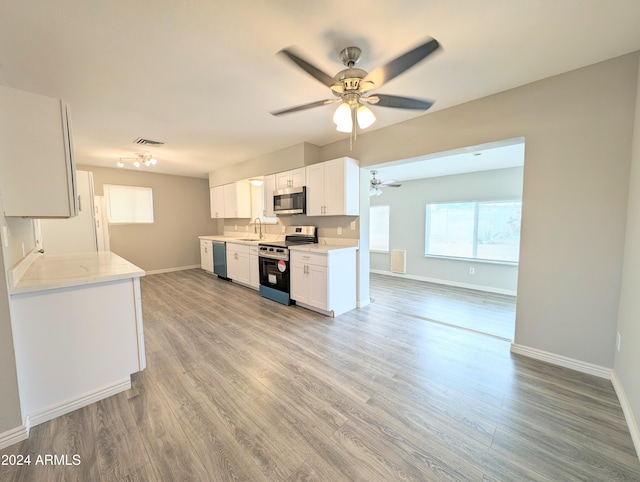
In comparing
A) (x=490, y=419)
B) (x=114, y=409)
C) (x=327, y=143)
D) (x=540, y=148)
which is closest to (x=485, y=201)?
(x=540, y=148)

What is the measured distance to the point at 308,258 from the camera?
12.1 feet

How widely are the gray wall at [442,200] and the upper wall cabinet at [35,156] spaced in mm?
5922

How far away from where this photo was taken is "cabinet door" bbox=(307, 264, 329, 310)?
3.52 metres

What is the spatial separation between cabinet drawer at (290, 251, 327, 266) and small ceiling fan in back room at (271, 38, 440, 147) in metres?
1.85

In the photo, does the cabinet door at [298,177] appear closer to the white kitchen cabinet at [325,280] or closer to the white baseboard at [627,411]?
the white kitchen cabinet at [325,280]

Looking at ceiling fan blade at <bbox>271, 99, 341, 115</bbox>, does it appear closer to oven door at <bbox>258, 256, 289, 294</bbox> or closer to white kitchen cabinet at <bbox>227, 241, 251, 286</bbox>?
oven door at <bbox>258, 256, 289, 294</bbox>

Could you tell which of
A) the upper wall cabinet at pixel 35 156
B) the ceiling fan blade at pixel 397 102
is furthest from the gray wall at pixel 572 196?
the upper wall cabinet at pixel 35 156

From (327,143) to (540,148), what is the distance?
2.82m

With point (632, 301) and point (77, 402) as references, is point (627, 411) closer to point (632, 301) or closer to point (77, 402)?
point (632, 301)

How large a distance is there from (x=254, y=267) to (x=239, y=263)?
1.92ft

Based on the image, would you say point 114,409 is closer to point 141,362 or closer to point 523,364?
point 141,362

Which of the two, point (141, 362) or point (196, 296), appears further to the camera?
point (196, 296)

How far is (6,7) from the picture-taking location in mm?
1481

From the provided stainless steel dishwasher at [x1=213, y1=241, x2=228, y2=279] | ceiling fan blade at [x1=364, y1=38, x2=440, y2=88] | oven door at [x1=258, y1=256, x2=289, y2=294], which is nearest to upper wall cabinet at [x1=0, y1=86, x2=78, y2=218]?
ceiling fan blade at [x1=364, y1=38, x2=440, y2=88]
